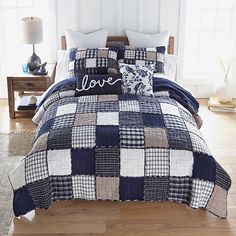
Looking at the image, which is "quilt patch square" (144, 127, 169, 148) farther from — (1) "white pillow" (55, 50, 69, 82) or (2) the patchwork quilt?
(1) "white pillow" (55, 50, 69, 82)

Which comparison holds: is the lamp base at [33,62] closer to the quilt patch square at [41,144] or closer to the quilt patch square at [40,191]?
the quilt patch square at [41,144]

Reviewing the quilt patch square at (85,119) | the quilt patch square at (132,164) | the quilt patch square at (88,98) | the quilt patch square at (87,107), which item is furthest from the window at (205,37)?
the quilt patch square at (132,164)

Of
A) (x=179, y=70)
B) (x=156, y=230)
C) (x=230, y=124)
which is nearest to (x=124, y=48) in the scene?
(x=179, y=70)

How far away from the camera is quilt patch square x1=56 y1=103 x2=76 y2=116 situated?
12.4 feet

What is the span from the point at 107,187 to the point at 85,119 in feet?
1.96

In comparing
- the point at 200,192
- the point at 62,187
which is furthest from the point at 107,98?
the point at 200,192

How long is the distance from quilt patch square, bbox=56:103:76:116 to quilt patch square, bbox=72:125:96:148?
318 millimetres

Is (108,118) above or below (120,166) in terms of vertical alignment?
above

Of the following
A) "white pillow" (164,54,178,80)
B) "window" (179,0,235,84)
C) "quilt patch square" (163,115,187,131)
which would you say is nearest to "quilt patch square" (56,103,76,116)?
"quilt patch square" (163,115,187,131)

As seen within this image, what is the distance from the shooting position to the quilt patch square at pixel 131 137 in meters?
3.34

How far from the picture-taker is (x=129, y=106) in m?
3.86

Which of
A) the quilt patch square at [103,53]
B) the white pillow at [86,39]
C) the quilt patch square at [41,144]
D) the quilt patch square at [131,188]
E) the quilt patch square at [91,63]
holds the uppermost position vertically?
the white pillow at [86,39]

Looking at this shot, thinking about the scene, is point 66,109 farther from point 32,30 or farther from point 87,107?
point 32,30

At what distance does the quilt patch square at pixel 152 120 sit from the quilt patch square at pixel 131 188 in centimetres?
46
